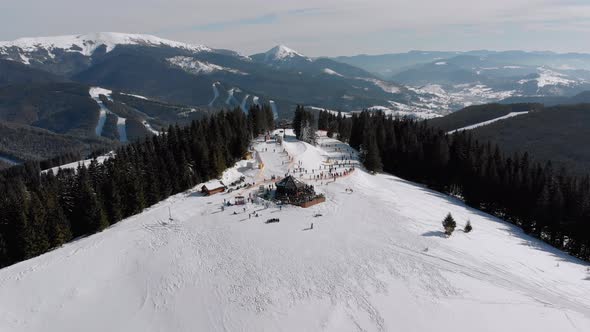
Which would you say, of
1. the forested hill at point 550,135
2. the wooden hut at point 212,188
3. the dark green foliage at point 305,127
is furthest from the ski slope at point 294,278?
the forested hill at point 550,135

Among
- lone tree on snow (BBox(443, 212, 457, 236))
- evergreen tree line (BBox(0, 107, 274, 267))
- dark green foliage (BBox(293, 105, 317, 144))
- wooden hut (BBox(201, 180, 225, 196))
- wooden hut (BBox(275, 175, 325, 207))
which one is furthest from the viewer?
dark green foliage (BBox(293, 105, 317, 144))

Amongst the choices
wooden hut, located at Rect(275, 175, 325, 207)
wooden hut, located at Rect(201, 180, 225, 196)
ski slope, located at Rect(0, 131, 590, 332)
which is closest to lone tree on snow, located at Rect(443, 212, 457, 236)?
ski slope, located at Rect(0, 131, 590, 332)

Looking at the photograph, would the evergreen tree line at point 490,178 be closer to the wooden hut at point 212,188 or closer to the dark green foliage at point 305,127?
the dark green foliage at point 305,127

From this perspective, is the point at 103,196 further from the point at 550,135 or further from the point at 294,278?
the point at 550,135

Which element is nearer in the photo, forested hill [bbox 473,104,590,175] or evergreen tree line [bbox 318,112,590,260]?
evergreen tree line [bbox 318,112,590,260]

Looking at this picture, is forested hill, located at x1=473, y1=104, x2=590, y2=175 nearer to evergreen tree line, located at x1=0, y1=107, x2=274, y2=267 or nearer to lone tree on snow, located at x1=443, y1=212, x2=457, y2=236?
lone tree on snow, located at x1=443, y1=212, x2=457, y2=236

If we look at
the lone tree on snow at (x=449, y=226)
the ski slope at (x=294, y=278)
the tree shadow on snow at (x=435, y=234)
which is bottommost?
the ski slope at (x=294, y=278)
